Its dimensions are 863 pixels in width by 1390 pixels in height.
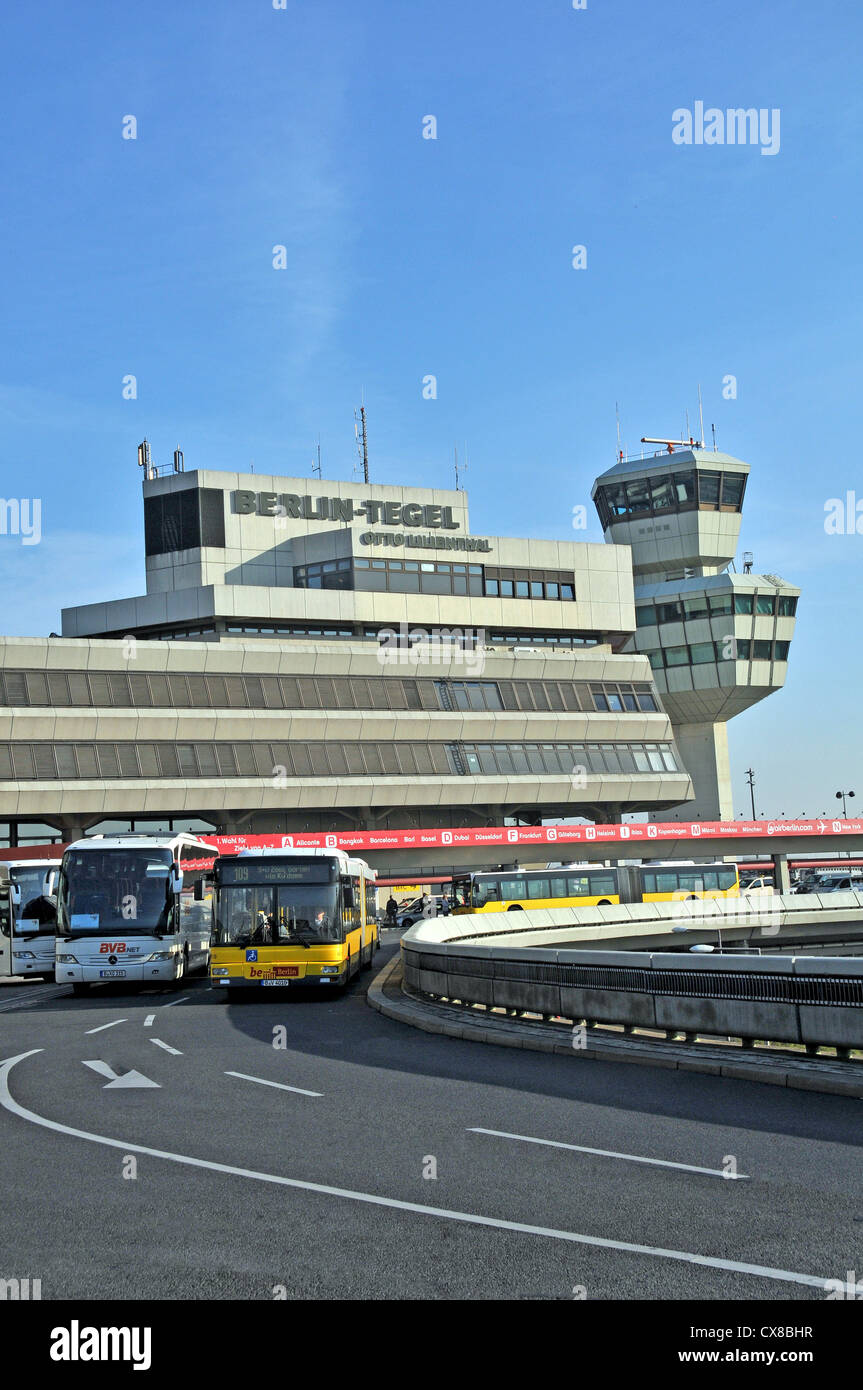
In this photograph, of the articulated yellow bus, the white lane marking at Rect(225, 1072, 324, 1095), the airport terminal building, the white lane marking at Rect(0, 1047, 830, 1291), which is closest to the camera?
the white lane marking at Rect(0, 1047, 830, 1291)

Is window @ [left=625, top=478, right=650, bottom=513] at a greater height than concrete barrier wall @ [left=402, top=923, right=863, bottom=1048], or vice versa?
window @ [left=625, top=478, right=650, bottom=513]

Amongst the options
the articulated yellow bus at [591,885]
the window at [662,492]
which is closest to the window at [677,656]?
the window at [662,492]

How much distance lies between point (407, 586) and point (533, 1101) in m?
69.7

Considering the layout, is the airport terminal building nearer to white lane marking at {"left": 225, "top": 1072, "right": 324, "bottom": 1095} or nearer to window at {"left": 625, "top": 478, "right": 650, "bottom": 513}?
window at {"left": 625, "top": 478, "right": 650, "bottom": 513}

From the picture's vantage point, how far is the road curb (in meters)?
13.3

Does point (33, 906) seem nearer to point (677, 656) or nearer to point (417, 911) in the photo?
point (417, 911)

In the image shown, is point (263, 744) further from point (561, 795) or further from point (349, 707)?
point (561, 795)

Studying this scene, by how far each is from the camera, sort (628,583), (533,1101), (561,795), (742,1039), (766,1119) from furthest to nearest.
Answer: (628,583) → (561,795) → (742,1039) → (533,1101) → (766,1119)

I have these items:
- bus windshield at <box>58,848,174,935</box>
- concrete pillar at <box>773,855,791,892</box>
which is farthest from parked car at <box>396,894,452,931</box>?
bus windshield at <box>58,848,174,935</box>

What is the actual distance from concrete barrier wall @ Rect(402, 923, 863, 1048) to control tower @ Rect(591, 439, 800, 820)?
68.8m

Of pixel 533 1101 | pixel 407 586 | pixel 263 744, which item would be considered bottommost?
pixel 533 1101

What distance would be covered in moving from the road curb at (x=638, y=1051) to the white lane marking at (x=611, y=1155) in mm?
3422
